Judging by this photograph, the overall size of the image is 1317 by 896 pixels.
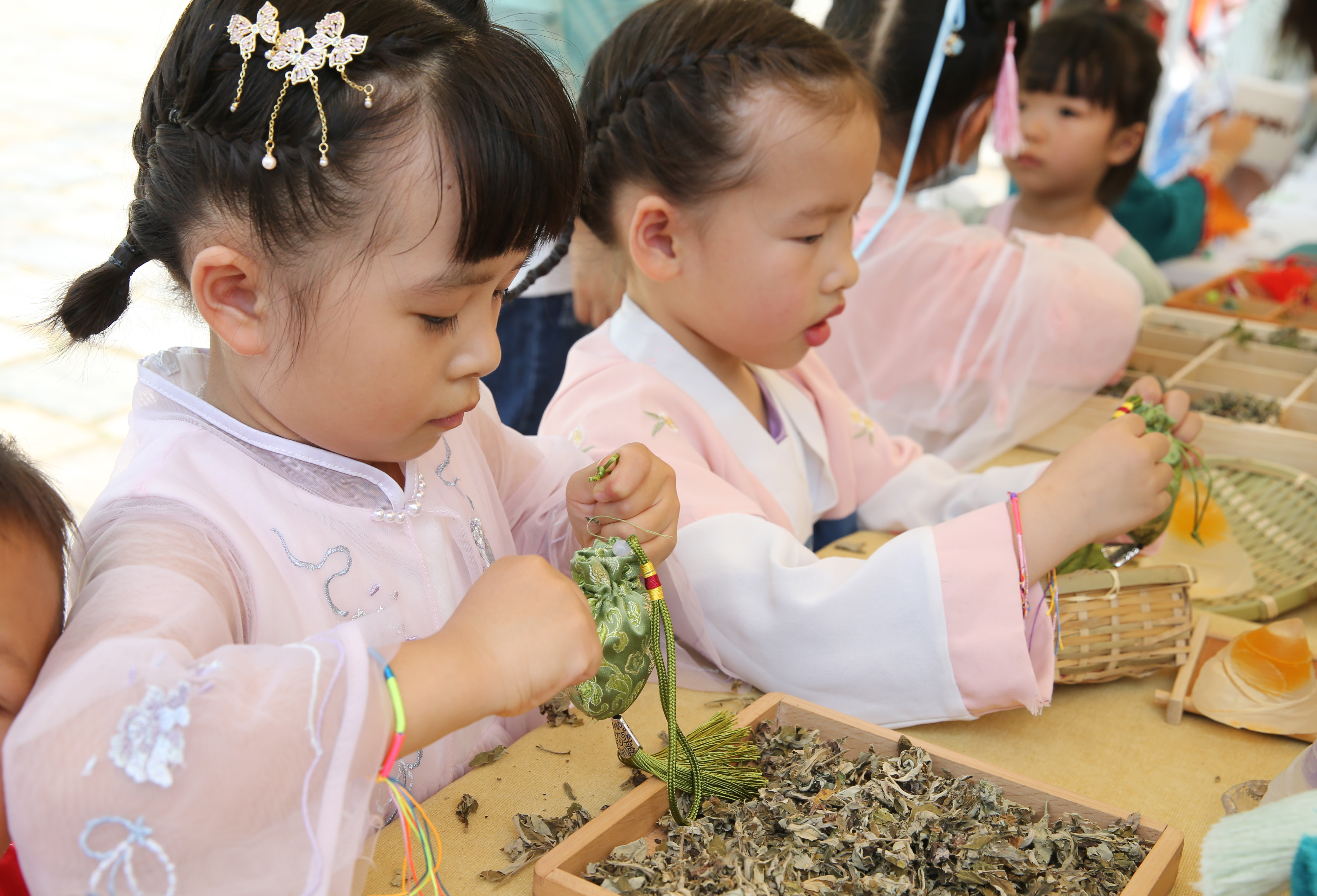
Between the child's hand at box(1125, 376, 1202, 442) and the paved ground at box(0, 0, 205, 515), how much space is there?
1155mm

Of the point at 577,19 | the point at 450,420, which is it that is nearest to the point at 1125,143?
the point at 577,19

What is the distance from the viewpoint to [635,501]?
96cm

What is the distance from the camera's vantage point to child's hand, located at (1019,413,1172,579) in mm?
1062

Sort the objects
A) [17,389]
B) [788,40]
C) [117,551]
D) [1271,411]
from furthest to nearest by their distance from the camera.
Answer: [17,389]
[1271,411]
[788,40]
[117,551]

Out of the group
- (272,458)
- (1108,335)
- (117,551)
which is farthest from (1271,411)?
(117,551)

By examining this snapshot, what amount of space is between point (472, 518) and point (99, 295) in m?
Answer: 0.36

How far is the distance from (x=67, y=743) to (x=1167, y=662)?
995mm

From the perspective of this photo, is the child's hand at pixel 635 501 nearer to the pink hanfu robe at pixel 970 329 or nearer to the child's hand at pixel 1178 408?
the child's hand at pixel 1178 408

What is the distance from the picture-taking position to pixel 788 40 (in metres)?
1.29

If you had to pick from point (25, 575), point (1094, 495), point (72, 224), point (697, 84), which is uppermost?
point (697, 84)

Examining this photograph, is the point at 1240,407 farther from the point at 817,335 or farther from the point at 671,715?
the point at 671,715

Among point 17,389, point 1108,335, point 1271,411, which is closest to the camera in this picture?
point 1271,411

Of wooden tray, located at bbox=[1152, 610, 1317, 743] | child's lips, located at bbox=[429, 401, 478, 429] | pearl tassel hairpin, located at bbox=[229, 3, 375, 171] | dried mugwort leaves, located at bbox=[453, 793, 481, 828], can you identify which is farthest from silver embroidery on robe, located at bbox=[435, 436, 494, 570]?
wooden tray, located at bbox=[1152, 610, 1317, 743]

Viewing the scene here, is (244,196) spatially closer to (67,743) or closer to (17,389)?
(67,743)
